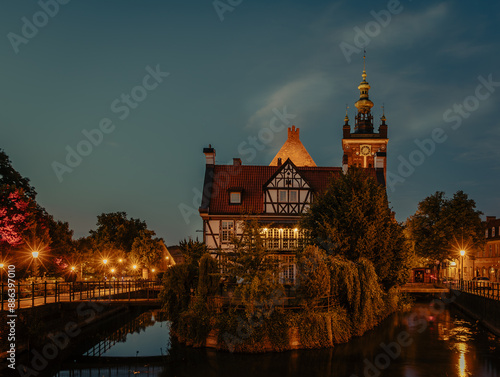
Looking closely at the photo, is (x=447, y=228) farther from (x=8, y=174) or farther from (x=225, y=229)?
(x=8, y=174)

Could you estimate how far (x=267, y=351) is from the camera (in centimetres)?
1931

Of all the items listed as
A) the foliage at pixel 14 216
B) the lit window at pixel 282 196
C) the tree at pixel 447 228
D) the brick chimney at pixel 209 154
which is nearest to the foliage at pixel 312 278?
the lit window at pixel 282 196

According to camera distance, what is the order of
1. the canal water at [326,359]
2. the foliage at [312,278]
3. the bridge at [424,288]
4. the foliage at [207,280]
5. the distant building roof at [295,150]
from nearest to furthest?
the canal water at [326,359], the foliage at [312,278], the foliage at [207,280], the bridge at [424,288], the distant building roof at [295,150]

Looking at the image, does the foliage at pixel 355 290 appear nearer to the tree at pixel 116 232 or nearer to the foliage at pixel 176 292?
the foliage at pixel 176 292

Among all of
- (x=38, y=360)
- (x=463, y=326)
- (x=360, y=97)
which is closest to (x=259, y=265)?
(x=38, y=360)

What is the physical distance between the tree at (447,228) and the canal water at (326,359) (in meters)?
24.7

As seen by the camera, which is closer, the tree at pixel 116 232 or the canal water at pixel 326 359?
the canal water at pixel 326 359

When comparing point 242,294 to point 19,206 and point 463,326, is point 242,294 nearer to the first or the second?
point 463,326

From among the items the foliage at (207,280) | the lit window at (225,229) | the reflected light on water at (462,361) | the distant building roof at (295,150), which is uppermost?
the distant building roof at (295,150)

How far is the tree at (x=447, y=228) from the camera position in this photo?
159 ft

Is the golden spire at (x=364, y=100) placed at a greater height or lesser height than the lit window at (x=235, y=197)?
greater

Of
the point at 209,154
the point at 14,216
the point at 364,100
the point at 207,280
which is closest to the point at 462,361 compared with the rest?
the point at 207,280

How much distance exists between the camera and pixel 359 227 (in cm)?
2738

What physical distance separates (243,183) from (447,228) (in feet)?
73.3
